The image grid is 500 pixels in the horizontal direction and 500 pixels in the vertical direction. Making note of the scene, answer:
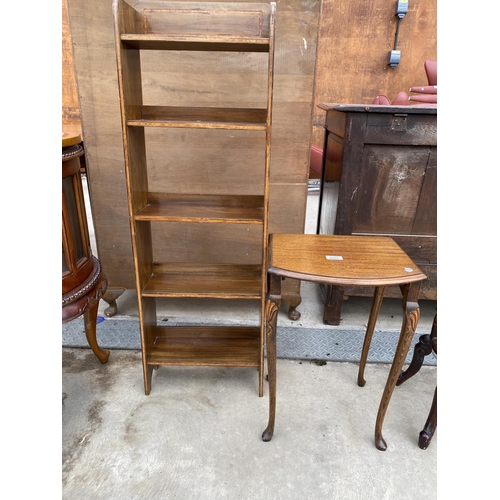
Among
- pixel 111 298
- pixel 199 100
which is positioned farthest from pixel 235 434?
pixel 199 100

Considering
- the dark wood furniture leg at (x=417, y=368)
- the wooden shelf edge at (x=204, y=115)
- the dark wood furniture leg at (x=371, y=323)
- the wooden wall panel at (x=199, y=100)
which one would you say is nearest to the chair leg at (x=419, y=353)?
the dark wood furniture leg at (x=417, y=368)

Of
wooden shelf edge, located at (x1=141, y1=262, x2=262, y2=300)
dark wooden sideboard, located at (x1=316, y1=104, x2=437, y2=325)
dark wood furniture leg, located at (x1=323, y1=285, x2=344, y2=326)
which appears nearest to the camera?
wooden shelf edge, located at (x1=141, y1=262, x2=262, y2=300)

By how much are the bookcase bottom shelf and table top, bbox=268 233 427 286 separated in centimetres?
64

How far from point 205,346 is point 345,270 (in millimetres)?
950

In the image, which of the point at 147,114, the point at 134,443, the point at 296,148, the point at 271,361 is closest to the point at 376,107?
the point at 296,148

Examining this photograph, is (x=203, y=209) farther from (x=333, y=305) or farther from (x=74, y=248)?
(x=333, y=305)

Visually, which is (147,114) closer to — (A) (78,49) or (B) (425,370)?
(A) (78,49)

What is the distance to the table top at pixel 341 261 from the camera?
4.43 feet

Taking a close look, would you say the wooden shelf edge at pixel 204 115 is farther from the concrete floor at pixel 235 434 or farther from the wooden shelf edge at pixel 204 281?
the concrete floor at pixel 235 434

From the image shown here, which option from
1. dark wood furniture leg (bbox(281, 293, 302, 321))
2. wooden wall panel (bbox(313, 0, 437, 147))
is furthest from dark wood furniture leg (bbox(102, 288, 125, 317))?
wooden wall panel (bbox(313, 0, 437, 147))

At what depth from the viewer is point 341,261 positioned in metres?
1.47

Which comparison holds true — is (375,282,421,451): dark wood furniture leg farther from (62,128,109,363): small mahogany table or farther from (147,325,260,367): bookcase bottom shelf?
(62,128,109,363): small mahogany table

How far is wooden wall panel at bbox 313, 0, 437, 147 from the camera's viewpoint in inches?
225

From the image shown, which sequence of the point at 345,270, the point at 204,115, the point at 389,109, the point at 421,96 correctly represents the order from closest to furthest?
the point at 345,270 → the point at 204,115 → the point at 389,109 → the point at 421,96
